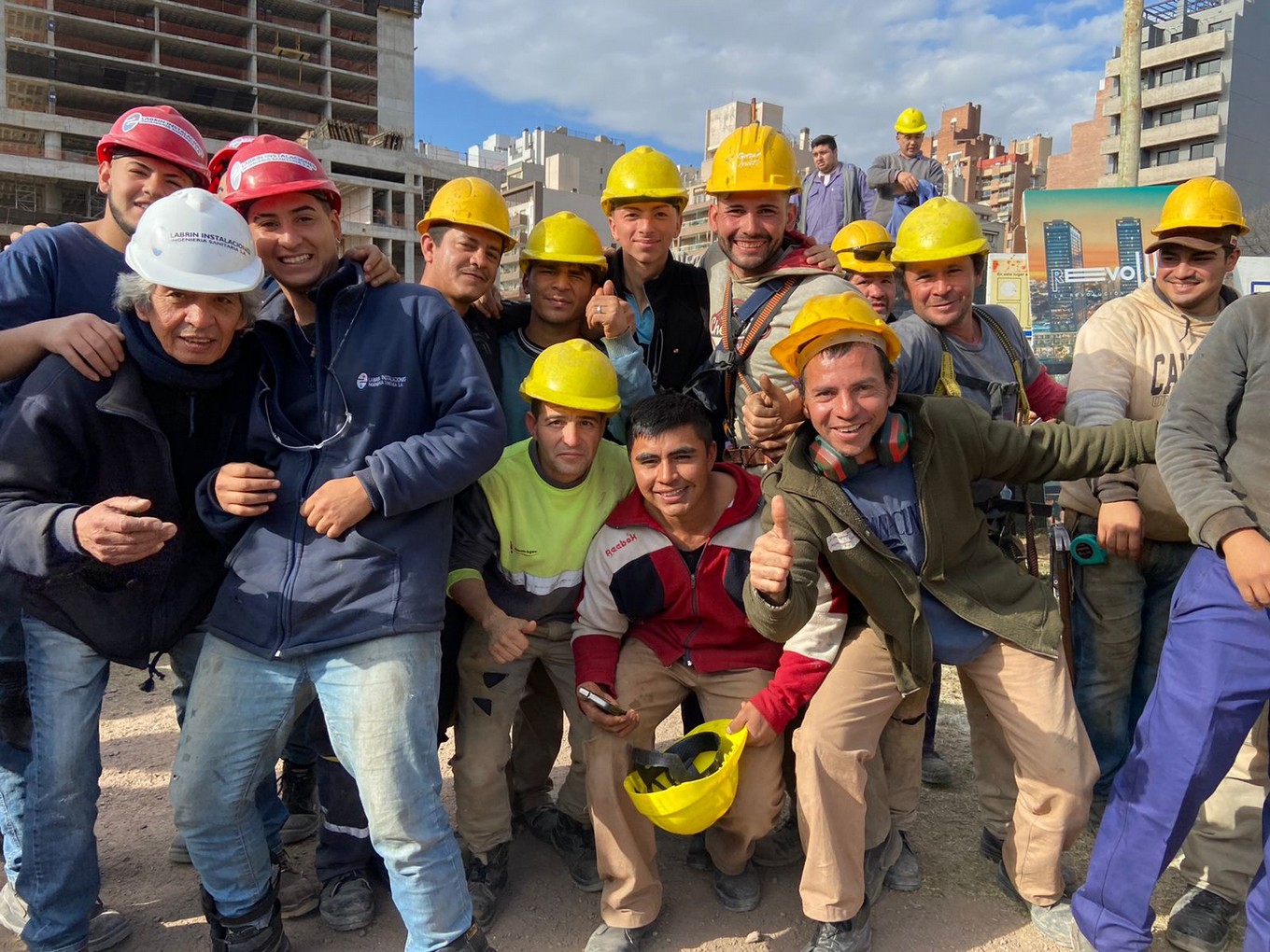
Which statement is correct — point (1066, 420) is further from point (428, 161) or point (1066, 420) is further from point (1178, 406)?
point (428, 161)

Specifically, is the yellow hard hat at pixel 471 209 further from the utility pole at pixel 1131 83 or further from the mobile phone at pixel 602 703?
the utility pole at pixel 1131 83

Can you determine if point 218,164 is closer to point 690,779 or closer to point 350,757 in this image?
point 350,757

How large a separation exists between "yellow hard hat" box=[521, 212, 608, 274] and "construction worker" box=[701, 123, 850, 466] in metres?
0.56

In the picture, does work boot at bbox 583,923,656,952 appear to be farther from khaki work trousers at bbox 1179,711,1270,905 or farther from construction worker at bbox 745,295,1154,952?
khaki work trousers at bbox 1179,711,1270,905

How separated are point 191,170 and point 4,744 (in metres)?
2.28

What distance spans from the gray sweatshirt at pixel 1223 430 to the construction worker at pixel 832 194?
6.63 meters

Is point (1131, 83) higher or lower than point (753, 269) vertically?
higher

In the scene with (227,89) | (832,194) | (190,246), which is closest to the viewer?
(190,246)

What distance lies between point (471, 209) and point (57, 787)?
8.61ft

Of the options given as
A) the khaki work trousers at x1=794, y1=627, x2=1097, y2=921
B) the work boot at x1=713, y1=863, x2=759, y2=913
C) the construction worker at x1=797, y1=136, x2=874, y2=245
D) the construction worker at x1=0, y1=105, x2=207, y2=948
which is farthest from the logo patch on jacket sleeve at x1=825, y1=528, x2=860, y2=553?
the construction worker at x1=797, y1=136, x2=874, y2=245

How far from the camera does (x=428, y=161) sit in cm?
6012

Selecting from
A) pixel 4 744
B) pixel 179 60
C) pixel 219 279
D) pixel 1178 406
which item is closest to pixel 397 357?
pixel 219 279

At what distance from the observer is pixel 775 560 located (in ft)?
8.52

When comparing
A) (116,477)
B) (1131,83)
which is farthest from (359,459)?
(1131,83)
